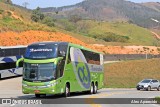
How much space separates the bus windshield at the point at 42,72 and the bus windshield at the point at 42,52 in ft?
2.01

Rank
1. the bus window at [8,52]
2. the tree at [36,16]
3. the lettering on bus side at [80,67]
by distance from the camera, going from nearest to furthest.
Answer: the lettering on bus side at [80,67] < the bus window at [8,52] < the tree at [36,16]

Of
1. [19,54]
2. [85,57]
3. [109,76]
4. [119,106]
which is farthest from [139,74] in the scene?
[119,106]

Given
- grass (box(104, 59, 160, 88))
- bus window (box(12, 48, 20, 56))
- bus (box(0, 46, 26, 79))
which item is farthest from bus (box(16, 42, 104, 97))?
grass (box(104, 59, 160, 88))

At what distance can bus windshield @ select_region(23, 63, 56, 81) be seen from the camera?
2711cm

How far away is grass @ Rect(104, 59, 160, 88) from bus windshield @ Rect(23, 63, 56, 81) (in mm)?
33968

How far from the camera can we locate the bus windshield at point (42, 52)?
27.5 meters

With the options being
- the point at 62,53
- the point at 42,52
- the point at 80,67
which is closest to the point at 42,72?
the point at 42,52

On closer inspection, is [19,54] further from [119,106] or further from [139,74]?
[119,106]

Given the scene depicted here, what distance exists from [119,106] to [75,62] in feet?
27.7

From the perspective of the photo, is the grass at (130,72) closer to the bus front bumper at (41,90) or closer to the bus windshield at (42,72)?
the bus windshield at (42,72)

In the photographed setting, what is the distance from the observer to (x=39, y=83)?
27.0 meters

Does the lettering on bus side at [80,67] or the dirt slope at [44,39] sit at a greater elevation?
the lettering on bus side at [80,67]

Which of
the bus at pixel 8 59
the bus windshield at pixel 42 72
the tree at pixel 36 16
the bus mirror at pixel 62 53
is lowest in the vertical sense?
the bus at pixel 8 59

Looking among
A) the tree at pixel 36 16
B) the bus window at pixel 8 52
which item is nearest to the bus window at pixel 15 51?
the bus window at pixel 8 52
